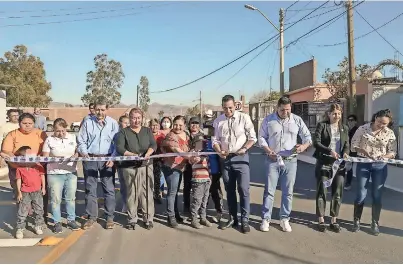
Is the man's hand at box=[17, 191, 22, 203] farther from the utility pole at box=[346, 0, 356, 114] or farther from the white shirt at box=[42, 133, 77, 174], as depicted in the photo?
the utility pole at box=[346, 0, 356, 114]

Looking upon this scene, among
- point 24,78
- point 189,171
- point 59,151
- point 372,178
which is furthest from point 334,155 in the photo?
point 24,78

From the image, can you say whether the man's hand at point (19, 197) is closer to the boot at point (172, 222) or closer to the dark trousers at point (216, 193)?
the boot at point (172, 222)

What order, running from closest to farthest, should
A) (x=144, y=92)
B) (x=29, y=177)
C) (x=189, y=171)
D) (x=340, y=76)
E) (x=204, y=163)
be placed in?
(x=29, y=177), (x=204, y=163), (x=189, y=171), (x=340, y=76), (x=144, y=92)

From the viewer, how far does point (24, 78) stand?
46.3 metres

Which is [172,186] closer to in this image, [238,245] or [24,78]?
[238,245]

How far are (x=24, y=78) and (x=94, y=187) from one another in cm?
4570

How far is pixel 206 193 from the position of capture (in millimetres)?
5727

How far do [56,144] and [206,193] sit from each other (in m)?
2.26

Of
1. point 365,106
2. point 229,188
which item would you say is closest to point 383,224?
point 229,188

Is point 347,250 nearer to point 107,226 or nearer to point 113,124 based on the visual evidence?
point 107,226

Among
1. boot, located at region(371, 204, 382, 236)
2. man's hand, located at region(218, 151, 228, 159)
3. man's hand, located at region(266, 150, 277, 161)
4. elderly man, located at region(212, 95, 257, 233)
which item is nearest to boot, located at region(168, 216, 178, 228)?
elderly man, located at region(212, 95, 257, 233)

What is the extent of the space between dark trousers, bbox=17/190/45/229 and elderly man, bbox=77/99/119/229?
624mm

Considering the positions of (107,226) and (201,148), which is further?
(201,148)

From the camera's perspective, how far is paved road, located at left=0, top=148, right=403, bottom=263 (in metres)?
4.36
